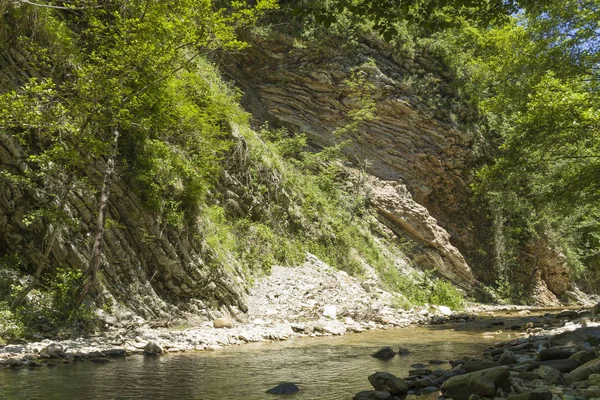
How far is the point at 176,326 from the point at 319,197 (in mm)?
11516

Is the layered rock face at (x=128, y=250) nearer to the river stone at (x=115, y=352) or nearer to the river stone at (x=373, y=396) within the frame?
the river stone at (x=115, y=352)

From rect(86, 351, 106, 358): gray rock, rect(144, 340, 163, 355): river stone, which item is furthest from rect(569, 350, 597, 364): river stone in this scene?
rect(86, 351, 106, 358): gray rock

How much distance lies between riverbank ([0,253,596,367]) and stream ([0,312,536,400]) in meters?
0.50

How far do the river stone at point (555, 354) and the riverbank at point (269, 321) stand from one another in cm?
598

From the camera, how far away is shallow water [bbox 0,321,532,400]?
5.82 metres

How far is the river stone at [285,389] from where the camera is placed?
584cm

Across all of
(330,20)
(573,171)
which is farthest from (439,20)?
(573,171)

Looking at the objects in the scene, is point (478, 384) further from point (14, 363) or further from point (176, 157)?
point (176, 157)

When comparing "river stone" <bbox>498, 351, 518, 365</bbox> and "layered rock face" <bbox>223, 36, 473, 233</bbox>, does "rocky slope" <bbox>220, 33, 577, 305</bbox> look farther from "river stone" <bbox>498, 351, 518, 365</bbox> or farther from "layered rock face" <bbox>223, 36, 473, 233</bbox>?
"river stone" <bbox>498, 351, 518, 365</bbox>

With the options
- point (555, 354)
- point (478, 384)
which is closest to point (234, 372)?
point (478, 384)

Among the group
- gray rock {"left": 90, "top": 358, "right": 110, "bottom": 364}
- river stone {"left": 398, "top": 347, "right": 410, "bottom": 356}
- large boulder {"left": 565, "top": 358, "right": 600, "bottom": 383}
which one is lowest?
river stone {"left": 398, "top": 347, "right": 410, "bottom": 356}

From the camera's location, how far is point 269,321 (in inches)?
497

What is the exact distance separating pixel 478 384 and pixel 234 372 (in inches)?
150

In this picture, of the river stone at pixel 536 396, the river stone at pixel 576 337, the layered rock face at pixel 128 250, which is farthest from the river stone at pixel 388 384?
the layered rock face at pixel 128 250
